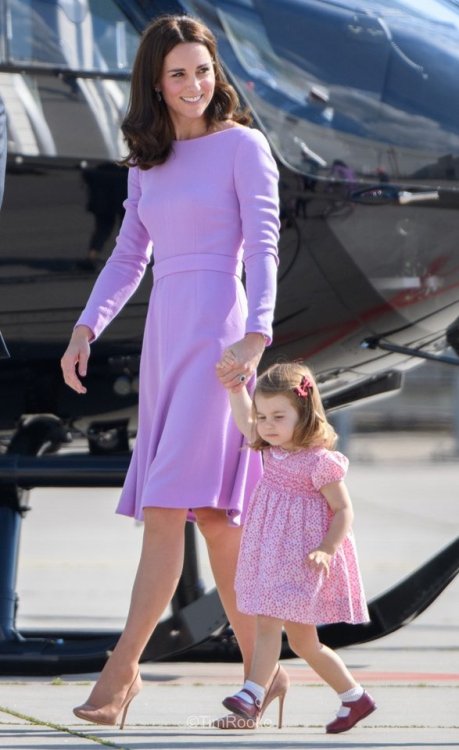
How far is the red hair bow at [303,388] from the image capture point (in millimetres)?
3699

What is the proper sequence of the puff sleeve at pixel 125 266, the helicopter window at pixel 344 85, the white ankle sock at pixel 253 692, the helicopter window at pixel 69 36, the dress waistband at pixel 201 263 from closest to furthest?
the white ankle sock at pixel 253 692
the dress waistband at pixel 201 263
the puff sleeve at pixel 125 266
the helicopter window at pixel 344 85
the helicopter window at pixel 69 36

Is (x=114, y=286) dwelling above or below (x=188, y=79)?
below

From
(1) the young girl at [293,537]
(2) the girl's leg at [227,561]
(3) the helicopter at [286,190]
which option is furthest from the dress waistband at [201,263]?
(3) the helicopter at [286,190]

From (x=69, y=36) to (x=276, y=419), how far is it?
6.23 feet

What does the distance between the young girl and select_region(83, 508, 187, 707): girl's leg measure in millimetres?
156

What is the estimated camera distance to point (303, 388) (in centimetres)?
371

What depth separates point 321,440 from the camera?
3.72 meters

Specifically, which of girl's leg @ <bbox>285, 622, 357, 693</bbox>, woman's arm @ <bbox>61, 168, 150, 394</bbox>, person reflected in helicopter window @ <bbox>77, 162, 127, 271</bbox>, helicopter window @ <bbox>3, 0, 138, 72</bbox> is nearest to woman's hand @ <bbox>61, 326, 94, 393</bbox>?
woman's arm @ <bbox>61, 168, 150, 394</bbox>

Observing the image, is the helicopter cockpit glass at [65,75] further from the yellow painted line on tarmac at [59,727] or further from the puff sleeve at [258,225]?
the yellow painted line on tarmac at [59,727]

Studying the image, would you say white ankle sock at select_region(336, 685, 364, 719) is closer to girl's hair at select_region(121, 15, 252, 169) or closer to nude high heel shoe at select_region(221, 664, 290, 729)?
nude high heel shoe at select_region(221, 664, 290, 729)

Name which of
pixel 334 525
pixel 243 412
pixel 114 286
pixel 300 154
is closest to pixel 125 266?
pixel 114 286

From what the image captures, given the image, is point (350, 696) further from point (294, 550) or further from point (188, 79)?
point (188, 79)

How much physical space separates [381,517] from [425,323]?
24.6 ft

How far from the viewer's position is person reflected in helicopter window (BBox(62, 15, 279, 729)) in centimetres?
371
